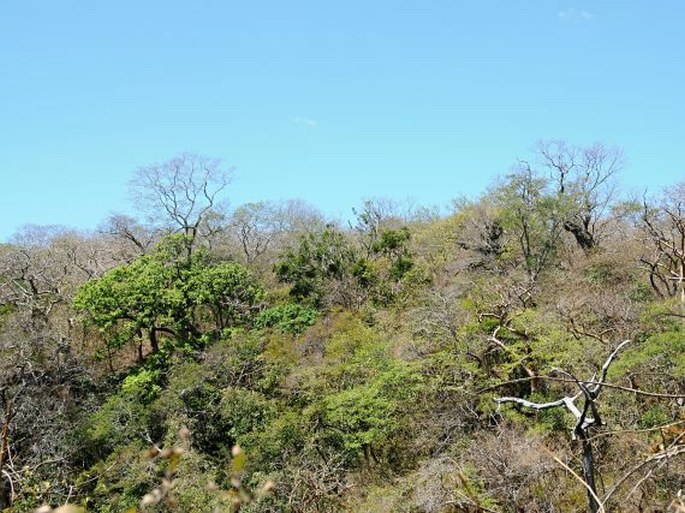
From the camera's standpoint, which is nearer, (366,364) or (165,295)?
(366,364)

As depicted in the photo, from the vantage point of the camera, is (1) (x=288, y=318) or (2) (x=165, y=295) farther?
(1) (x=288, y=318)

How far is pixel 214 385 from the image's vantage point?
1645 centimetres

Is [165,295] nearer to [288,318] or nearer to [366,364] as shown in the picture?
[288,318]

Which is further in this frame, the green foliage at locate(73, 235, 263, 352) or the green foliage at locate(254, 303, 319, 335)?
the green foliage at locate(254, 303, 319, 335)

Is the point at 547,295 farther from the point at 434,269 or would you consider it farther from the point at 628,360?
the point at 628,360

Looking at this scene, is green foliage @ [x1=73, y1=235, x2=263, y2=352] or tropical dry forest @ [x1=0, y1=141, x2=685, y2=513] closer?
tropical dry forest @ [x1=0, y1=141, x2=685, y2=513]

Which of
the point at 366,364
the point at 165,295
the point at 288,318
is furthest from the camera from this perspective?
the point at 288,318

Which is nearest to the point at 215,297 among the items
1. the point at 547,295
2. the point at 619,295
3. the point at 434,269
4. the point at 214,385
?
the point at 214,385

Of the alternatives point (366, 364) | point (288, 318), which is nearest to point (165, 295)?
point (288, 318)

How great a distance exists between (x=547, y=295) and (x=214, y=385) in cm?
1009

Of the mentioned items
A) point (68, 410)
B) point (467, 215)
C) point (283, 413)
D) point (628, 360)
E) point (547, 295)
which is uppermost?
point (467, 215)

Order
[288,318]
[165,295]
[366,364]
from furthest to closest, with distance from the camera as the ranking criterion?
[288,318] → [165,295] → [366,364]

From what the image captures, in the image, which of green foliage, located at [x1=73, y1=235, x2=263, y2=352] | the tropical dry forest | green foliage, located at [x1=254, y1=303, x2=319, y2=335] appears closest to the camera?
the tropical dry forest

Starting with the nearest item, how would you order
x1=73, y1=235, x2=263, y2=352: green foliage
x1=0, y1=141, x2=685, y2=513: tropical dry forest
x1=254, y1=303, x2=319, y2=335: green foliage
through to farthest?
x1=0, y1=141, x2=685, y2=513: tropical dry forest → x1=73, y1=235, x2=263, y2=352: green foliage → x1=254, y1=303, x2=319, y2=335: green foliage
